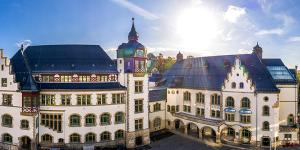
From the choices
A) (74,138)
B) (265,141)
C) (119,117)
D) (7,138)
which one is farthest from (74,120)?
(265,141)

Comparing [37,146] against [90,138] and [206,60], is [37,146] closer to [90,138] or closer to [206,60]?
[90,138]

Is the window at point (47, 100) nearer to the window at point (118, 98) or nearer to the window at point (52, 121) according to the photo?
the window at point (52, 121)

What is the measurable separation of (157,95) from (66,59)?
20.2 m

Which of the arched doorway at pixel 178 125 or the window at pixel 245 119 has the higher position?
the window at pixel 245 119

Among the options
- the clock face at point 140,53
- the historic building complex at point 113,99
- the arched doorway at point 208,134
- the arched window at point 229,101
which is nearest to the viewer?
the historic building complex at point 113,99

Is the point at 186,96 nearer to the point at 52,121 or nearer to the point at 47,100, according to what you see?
the point at 52,121

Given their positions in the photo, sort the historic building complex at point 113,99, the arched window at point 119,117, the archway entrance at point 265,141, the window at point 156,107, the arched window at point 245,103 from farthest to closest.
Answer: the window at point 156,107
the arched window at point 245,103
the archway entrance at point 265,141
the arched window at point 119,117
the historic building complex at point 113,99

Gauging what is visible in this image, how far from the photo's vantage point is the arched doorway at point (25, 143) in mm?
42653

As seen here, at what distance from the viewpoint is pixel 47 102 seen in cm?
4222

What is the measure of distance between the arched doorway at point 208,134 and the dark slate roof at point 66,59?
69.5 feet

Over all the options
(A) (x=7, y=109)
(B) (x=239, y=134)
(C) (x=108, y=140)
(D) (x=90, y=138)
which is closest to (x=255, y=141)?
(B) (x=239, y=134)

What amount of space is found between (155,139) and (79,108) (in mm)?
15825

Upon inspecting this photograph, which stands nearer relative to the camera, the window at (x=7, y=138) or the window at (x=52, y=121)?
the window at (x=52, y=121)

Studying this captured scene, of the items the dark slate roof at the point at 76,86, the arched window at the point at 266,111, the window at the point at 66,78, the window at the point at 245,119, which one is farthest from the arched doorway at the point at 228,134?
the window at the point at 66,78
